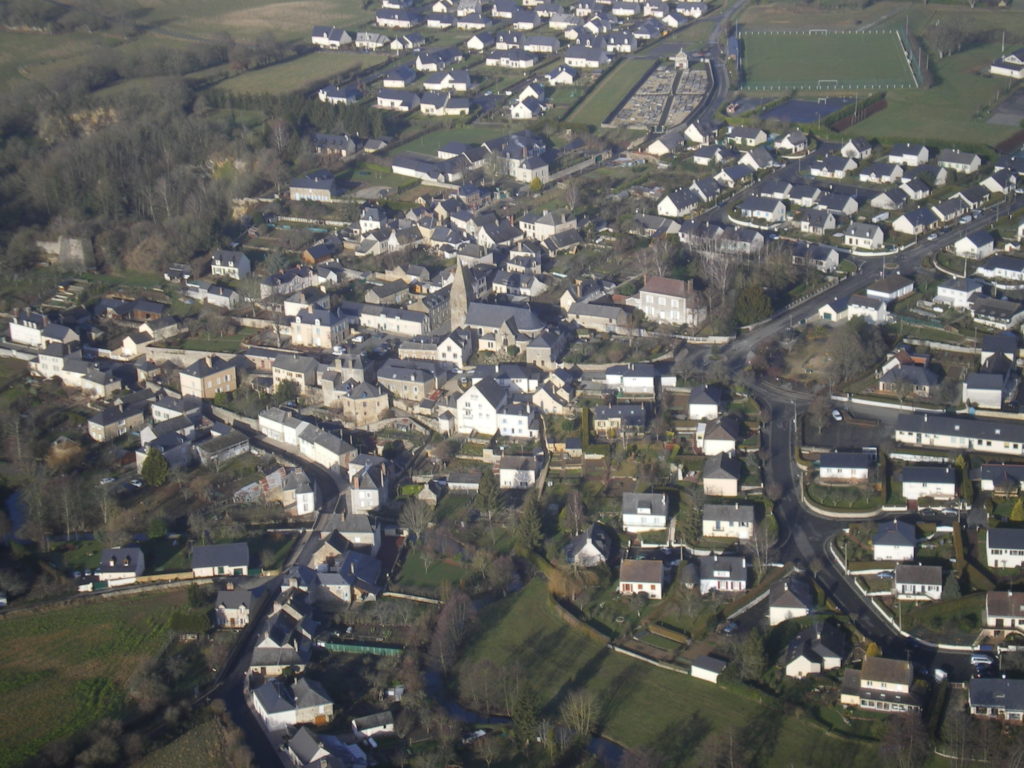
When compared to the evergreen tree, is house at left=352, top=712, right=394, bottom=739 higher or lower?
lower

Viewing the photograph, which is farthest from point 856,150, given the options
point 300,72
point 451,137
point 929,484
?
point 300,72

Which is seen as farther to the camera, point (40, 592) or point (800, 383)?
point (800, 383)

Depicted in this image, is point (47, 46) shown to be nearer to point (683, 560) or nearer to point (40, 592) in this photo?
point (40, 592)

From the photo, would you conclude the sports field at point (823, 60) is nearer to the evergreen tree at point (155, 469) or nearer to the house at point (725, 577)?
the evergreen tree at point (155, 469)

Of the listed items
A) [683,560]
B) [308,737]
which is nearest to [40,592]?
[308,737]

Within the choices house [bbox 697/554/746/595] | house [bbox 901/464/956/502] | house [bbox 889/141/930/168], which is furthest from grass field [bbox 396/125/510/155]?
house [bbox 697/554/746/595]

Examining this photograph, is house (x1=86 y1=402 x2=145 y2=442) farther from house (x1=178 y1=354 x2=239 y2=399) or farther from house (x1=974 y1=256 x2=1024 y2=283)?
house (x1=974 y1=256 x2=1024 y2=283)

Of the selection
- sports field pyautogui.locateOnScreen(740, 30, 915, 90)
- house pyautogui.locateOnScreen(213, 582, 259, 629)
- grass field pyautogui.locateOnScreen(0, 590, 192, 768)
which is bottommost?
grass field pyautogui.locateOnScreen(0, 590, 192, 768)
